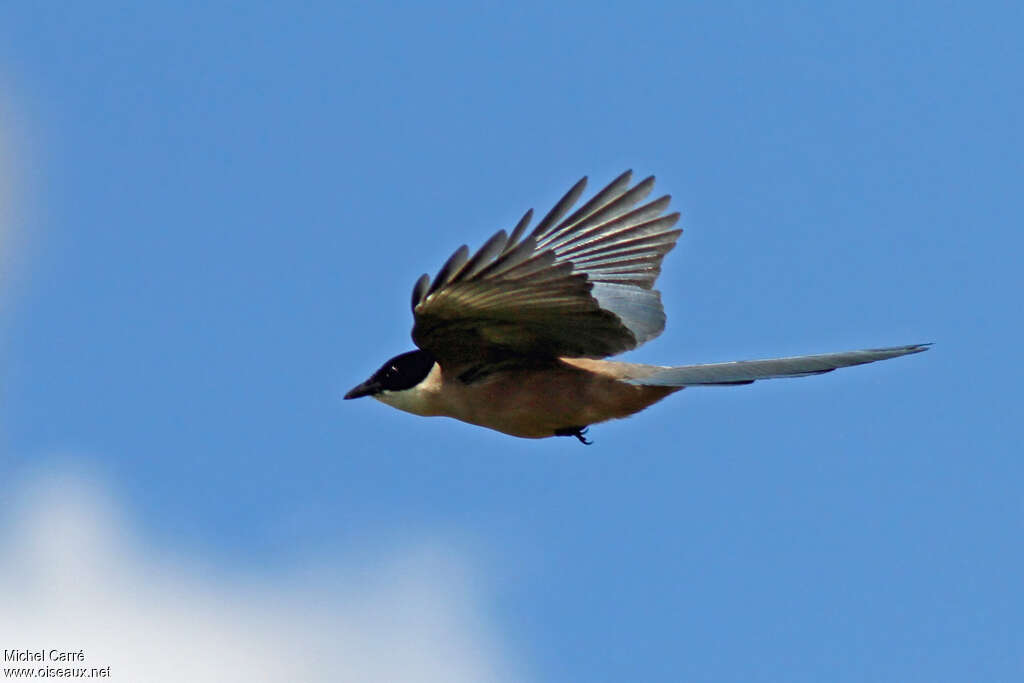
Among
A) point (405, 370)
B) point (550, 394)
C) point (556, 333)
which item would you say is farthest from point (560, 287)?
point (405, 370)

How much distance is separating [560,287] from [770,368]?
1241mm

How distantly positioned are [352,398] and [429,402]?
0.68 meters

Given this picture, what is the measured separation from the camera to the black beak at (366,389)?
28.4ft

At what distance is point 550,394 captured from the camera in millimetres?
8156

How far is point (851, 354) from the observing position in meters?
7.62

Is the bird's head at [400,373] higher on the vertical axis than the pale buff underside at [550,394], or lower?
higher

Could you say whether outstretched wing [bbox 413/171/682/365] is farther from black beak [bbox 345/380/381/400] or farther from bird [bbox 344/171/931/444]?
black beak [bbox 345/380/381/400]

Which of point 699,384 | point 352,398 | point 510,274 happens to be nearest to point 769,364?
point 699,384

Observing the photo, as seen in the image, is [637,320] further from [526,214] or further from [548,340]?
[526,214]

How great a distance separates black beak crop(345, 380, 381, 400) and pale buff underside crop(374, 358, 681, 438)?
1.65 feet

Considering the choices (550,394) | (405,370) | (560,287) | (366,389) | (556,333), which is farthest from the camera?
(366,389)

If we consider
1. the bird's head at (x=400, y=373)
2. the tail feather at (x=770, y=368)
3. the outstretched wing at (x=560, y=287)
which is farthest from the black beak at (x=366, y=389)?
the tail feather at (x=770, y=368)

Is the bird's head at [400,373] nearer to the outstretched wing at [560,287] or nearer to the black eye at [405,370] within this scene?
the black eye at [405,370]

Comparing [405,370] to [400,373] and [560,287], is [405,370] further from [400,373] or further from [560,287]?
[560,287]
